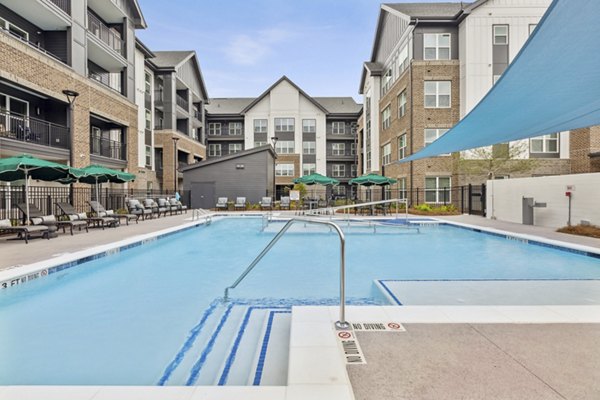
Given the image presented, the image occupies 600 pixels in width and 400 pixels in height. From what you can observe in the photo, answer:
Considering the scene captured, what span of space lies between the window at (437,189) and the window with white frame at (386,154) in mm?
5429

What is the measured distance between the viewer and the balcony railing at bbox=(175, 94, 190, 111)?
32.0 metres

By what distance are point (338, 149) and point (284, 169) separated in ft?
27.7

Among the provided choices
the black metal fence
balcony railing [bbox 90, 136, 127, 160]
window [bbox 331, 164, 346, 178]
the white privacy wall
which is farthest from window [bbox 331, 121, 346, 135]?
the black metal fence

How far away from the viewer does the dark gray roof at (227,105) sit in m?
42.6

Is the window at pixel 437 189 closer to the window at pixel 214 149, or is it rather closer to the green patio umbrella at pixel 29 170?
the green patio umbrella at pixel 29 170

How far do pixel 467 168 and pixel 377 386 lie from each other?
64.1ft

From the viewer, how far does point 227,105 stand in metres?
43.9

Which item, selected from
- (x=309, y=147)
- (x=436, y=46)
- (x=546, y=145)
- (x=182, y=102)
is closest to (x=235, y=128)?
(x=182, y=102)

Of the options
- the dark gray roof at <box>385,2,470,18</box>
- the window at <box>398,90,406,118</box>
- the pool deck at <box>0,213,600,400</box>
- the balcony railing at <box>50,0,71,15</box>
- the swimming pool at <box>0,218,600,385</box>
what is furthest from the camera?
the window at <box>398,90,406,118</box>

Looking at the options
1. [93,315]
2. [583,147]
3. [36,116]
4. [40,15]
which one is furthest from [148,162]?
[583,147]

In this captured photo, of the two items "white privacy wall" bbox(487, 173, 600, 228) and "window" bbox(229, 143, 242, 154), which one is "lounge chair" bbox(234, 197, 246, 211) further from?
"window" bbox(229, 143, 242, 154)

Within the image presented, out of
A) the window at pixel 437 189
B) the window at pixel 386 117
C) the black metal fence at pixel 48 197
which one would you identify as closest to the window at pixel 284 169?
the window at pixel 386 117

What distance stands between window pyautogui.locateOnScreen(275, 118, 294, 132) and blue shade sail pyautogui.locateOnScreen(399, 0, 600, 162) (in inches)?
1268

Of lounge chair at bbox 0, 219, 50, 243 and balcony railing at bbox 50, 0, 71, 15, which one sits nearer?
lounge chair at bbox 0, 219, 50, 243
